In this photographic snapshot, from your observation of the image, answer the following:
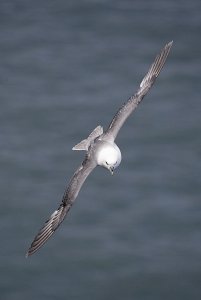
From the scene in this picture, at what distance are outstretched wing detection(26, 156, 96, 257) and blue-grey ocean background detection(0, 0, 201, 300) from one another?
3131mm

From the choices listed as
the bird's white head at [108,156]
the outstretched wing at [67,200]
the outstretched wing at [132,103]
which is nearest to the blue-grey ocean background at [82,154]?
the outstretched wing at [67,200]

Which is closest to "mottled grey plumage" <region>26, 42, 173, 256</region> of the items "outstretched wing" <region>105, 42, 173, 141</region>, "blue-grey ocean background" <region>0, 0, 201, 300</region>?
"outstretched wing" <region>105, 42, 173, 141</region>

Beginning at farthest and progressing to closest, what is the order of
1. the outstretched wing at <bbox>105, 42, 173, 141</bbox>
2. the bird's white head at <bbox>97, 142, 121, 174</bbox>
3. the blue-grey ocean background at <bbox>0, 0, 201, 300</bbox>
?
the blue-grey ocean background at <bbox>0, 0, 201, 300</bbox> → the outstretched wing at <bbox>105, 42, 173, 141</bbox> → the bird's white head at <bbox>97, 142, 121, 174</bbox>

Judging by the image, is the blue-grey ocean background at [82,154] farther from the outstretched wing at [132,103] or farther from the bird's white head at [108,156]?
the bird's white head at [108,156]

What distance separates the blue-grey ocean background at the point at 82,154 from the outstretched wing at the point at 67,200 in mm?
3131

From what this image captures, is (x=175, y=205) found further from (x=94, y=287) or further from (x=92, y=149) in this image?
(x=92, y=149)

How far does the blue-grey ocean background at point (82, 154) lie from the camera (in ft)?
87.7

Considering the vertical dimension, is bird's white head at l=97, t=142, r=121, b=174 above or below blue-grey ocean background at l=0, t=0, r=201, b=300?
below

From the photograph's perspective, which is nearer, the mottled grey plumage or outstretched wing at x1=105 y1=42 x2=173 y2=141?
the mottled grey plumage

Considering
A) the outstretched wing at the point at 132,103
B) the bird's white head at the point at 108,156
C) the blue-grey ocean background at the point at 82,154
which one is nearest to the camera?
the bird's white head at the point at 108,156

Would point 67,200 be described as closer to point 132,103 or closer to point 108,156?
point 108,156

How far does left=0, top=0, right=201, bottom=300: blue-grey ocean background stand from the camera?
2673 centimetres

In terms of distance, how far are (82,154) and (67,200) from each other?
6076 mm

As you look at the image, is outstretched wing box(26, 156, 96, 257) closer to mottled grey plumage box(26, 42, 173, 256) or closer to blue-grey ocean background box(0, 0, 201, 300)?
mottled grey plumage box(26, 42, 173, 256)
